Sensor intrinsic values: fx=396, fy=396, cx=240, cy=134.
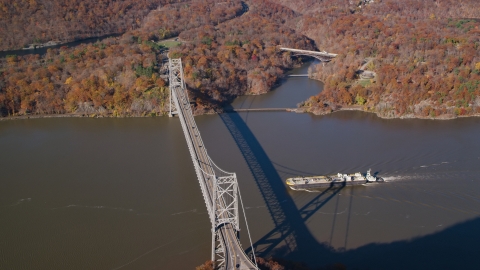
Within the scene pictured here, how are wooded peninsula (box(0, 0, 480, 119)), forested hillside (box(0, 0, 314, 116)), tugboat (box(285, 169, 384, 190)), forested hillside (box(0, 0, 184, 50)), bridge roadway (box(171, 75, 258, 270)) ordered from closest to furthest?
bridge roadway (box(171, 75, 258, 270)), tugboat (box(285, 169, 384, 190)), forested hillside (box(0, 0, 314, 116)), wooded peninsula (box(0, 0, 480, 119)), forested hillside (box(0, 0, 184, 50))

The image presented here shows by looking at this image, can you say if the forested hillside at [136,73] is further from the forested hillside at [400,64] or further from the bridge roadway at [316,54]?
the forested hillside at [400,64]

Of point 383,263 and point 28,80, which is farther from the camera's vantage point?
point 28,80

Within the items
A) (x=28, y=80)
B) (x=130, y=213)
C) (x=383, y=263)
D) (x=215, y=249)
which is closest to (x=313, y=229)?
(x=383, y=263)

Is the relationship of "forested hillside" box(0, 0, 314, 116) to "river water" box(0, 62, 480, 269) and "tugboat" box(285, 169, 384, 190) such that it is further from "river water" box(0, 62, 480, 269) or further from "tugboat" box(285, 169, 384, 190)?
"tugboat" box(285, 169, 384, 190)

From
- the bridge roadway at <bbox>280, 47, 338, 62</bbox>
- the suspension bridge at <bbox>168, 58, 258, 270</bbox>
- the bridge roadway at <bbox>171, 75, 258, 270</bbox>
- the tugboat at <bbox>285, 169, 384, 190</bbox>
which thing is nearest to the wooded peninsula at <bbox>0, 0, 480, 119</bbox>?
the bridge roadway at <bbox>280, 47, 338, 62</bbox>

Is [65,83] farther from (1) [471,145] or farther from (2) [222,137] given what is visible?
(1) [471,145]

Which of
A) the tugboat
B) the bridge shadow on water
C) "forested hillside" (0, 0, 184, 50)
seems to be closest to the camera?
the bridge shadow on water

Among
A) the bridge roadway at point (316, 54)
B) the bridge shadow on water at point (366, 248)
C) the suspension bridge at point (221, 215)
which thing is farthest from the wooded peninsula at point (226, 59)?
the bridge shadow on water at point (366, 248)
